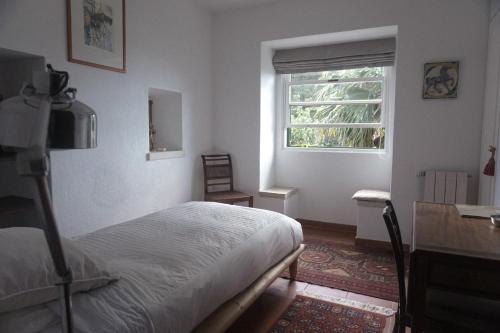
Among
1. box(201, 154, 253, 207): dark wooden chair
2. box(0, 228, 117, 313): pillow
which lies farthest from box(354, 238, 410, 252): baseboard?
box(0, 228, 117, 313): pillow

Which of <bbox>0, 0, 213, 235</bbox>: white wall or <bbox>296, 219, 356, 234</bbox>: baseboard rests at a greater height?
<bbox>0, 0, 213, 235</bbox>: white wall

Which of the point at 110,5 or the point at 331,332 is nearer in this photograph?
the point at 331,332

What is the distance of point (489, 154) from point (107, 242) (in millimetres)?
3166

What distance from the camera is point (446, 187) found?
3254 millimetres

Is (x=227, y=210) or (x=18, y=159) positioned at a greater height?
(x=18, y=159)

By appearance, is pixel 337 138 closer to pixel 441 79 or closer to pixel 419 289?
pixel 441 79

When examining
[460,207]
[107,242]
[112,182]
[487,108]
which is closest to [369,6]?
[487,108]

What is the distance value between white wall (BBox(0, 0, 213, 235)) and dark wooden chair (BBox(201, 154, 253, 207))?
0.46ft

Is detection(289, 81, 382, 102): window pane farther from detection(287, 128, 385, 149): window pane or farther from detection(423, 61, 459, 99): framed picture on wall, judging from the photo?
detection(423, 61, 459, 99): framed picture on wall

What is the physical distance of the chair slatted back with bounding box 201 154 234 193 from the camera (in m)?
4.32

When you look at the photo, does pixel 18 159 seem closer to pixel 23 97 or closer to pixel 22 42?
pixel 23 97

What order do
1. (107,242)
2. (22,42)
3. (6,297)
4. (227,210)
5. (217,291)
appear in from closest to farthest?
(6,297) → (217,291) → (107,242) → (22,42) → (227,210)

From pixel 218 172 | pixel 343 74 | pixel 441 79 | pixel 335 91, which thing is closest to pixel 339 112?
pixel 335 91

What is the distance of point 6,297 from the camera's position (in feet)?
3.50
